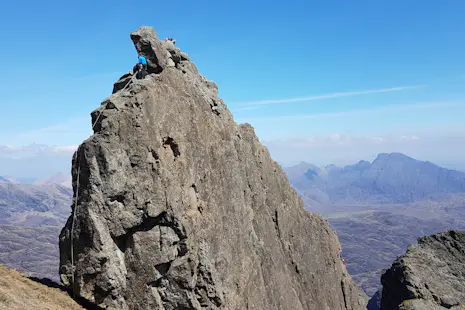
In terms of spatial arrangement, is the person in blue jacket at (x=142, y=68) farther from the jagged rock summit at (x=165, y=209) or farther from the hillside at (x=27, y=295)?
the hillside at (x=27, y=295)

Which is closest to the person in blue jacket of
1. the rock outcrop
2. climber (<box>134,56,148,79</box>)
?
climber (<box>134,56,148,79</box>)

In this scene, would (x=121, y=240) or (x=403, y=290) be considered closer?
(x=121, y=240)

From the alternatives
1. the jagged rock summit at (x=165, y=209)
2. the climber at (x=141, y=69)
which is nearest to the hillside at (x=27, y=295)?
the jagged rock summit at (x=165, y=209)

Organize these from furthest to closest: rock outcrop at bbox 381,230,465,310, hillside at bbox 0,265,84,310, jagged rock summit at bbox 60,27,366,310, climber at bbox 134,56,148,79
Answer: rock outcrop at bbox 381,230,465,310
climber at bbox 134,56,148,79
jagged rock summit at bbox 60,27,366,310
hillside at bbox 0,265,84,310

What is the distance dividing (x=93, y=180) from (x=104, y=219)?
3.36 metres

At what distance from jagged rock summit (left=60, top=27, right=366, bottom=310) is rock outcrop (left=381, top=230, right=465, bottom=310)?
166 ft

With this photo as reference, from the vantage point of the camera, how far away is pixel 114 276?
99.7 feet

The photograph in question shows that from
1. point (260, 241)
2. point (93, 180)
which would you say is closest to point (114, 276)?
point (93, 180)

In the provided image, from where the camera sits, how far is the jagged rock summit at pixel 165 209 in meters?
30.6

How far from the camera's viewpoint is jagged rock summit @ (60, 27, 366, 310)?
30625 mm

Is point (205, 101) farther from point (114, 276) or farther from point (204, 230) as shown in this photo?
point (114, 276)

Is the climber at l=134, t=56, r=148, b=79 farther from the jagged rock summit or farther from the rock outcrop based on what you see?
the rock outcrop

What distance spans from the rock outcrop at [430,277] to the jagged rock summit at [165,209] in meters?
50.7

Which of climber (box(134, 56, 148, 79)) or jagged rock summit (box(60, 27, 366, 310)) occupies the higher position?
climber (box(134, 56, 148, 79))
